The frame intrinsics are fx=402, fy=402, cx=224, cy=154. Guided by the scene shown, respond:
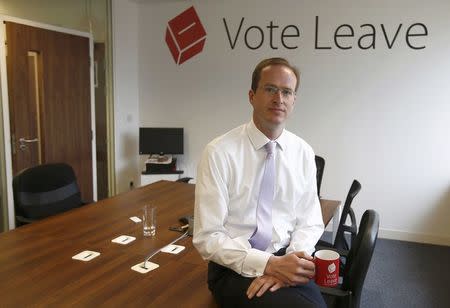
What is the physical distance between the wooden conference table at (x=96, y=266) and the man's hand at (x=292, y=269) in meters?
0.27

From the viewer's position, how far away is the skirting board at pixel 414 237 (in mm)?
4137

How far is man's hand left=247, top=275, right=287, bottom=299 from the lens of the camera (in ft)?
4.30

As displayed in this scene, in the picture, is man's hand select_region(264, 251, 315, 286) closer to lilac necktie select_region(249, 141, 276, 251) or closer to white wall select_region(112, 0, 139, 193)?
lilac necktie select_region(249, 141, 276, 251)

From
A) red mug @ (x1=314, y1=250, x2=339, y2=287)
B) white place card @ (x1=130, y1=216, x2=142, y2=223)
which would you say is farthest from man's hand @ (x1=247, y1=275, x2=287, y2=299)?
white place card @ (x1=130, y1=216, x2=142, y2=223)

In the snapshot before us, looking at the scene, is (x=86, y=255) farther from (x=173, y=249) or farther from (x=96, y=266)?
(x=173, y=249)

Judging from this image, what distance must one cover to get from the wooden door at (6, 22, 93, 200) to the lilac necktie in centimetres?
305

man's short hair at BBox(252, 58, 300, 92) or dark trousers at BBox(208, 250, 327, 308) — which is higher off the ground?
man's short hair at BBox(252, 58, 300, 92)

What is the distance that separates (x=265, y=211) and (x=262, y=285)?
1.00 feet

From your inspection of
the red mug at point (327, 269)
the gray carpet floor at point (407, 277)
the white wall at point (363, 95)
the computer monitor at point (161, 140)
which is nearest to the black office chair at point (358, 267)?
the red mug at point (327, 269)

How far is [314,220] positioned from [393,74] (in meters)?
2.98

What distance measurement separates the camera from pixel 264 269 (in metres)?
1.37

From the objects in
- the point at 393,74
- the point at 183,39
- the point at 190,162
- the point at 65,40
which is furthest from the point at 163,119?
the point at 393,74

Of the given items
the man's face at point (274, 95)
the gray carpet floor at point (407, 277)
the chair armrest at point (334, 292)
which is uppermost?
the man's face at point (274, 95)

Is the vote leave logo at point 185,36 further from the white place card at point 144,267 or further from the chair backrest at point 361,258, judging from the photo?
the chair backrest at point 361,258
